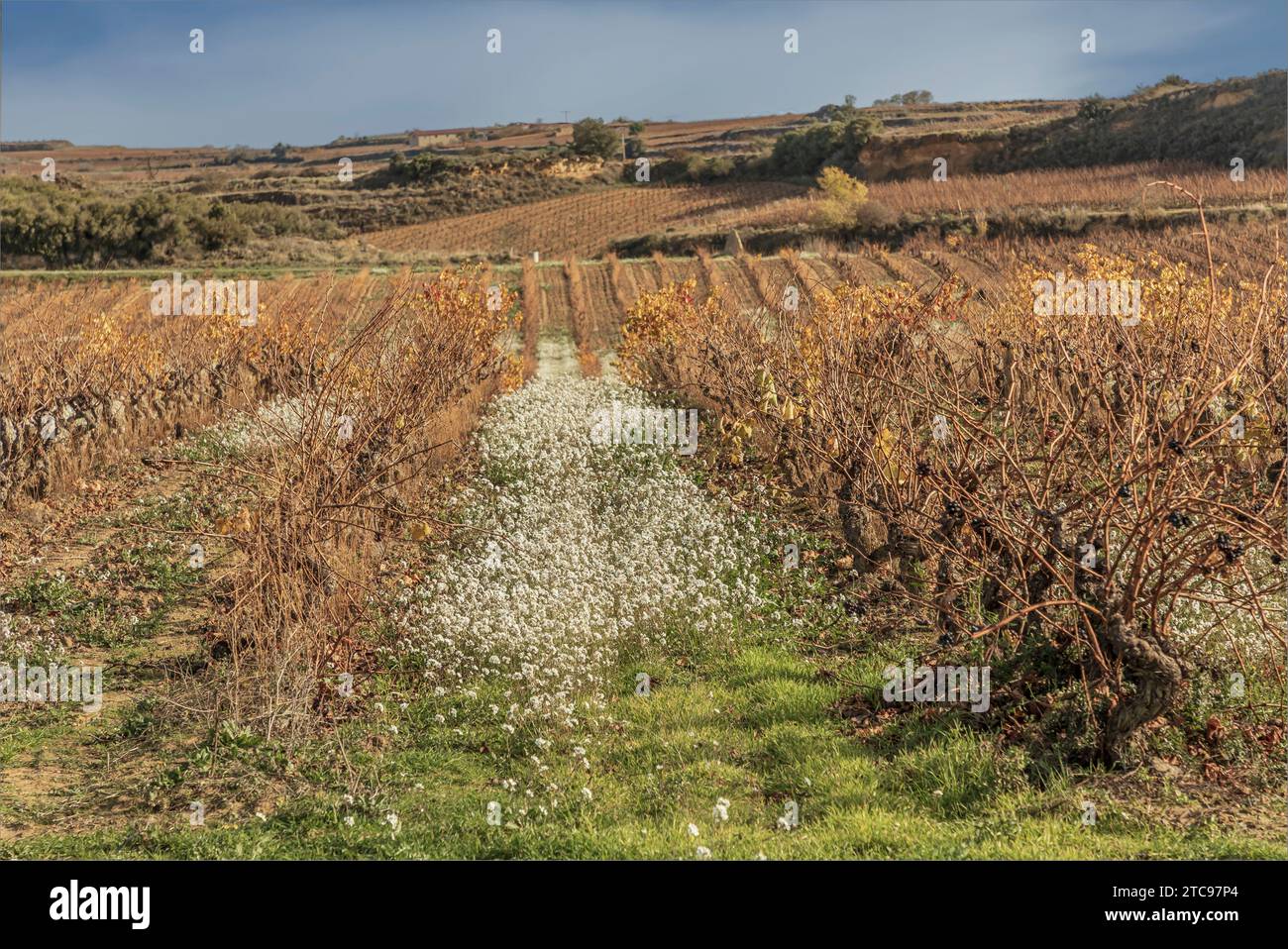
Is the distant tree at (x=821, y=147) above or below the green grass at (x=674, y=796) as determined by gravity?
above

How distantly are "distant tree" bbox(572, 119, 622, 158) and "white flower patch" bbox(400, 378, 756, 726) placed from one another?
228 feet

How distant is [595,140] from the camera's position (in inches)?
3172

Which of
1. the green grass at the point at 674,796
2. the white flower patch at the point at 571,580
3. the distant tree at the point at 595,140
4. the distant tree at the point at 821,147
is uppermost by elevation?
the distant tree at the point at 595,140

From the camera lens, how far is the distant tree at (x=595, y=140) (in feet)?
259

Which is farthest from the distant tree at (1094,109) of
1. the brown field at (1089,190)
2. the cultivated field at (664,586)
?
the cultivated field at (664,586)

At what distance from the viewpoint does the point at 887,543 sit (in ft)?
27.0

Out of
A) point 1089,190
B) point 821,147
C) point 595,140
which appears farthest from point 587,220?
point 595,140

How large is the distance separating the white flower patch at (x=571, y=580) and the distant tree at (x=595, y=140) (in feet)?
228

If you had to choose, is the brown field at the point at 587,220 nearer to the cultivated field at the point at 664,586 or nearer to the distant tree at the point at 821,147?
the distant tree at the point at 821,147

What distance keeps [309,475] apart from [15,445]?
6.14 m

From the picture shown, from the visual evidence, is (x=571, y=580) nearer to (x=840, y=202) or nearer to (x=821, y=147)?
(x=840, y=202)

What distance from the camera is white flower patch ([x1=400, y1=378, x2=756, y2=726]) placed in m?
7.18

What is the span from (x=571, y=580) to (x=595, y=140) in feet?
251

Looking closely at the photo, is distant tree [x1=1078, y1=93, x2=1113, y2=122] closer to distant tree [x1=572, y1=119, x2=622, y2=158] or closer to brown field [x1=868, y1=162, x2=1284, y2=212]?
brown field [x1=868, y1=162, x2=1284, y2=212]
